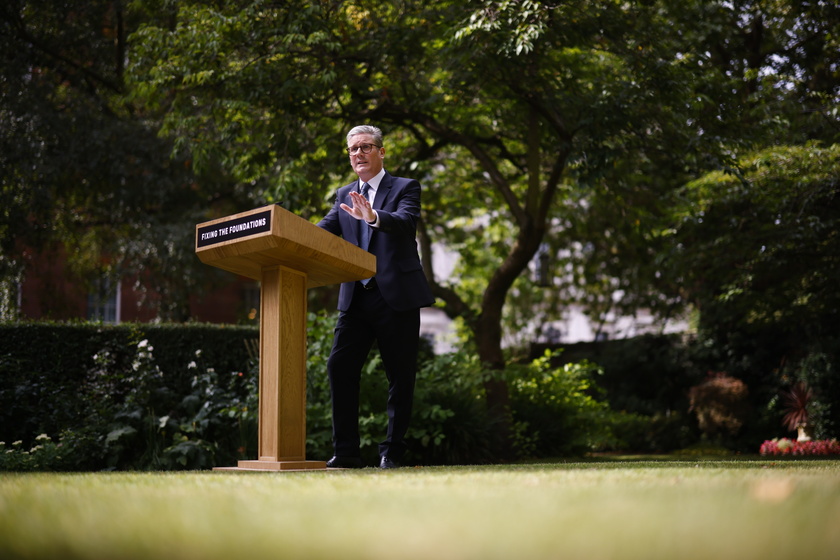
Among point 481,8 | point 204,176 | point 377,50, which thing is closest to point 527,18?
point 481,8

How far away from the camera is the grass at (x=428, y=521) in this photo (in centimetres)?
161

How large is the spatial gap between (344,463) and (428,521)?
2949 mm

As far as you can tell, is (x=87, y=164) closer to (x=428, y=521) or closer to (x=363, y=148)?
(x=363, y=148)

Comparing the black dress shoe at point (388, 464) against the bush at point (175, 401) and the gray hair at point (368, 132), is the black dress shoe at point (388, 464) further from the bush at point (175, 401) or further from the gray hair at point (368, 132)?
the bush at point (175, 401)

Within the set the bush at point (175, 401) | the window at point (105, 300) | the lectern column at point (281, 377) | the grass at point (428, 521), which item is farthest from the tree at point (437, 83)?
the window at point (105, 300)

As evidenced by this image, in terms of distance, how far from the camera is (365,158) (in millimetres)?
4891

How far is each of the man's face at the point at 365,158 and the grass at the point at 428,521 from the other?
8.42 feet

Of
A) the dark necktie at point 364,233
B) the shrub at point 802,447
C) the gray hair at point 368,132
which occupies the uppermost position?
the gray hair at point 368,132

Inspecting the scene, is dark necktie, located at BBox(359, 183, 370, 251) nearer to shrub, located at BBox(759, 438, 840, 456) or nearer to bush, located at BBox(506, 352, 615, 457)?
bush, located at BBox(506, 352, 615, 457)

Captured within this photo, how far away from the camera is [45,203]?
13.3m

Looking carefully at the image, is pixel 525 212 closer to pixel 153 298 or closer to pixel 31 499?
pixel 31 499

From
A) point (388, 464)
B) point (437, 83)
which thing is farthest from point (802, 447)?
point (388, 464)

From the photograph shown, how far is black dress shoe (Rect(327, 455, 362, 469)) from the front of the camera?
4.71m

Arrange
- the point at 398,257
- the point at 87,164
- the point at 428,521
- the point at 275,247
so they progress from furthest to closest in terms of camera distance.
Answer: the point at 87,164 → the point at 398,257 → the point at 275,247 → the point at 428,521
